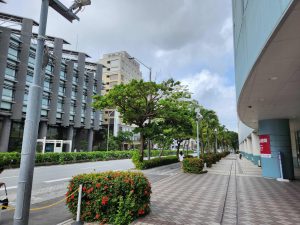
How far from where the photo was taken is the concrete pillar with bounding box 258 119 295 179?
44.0 feet

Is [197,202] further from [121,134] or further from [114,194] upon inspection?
[121,134]

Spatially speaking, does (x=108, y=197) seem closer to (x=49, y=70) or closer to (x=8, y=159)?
(x=8, y=159)

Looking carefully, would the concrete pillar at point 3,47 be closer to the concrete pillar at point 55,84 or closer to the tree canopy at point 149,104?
the concrete pillar at point 55,84

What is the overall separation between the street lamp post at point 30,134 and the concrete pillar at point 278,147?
45.7 ft

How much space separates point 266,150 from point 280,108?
431 cm

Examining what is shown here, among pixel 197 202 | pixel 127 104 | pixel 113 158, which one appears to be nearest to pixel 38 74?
pixel 197 202

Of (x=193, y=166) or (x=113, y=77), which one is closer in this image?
(x=193, y=166)

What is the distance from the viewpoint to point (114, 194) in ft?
18.1

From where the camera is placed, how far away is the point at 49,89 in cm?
4144

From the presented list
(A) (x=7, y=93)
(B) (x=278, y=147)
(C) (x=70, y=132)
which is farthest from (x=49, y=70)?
(B) (x=278, y=147)

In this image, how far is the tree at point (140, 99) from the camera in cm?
1667

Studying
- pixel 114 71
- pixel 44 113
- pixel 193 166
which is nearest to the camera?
pixel 193 166

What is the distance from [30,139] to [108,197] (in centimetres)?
251

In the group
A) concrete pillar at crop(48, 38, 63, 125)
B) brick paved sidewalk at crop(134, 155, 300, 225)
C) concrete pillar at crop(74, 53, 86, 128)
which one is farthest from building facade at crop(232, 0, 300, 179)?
concrete pillar at crop(74, 53, 86, 128)
